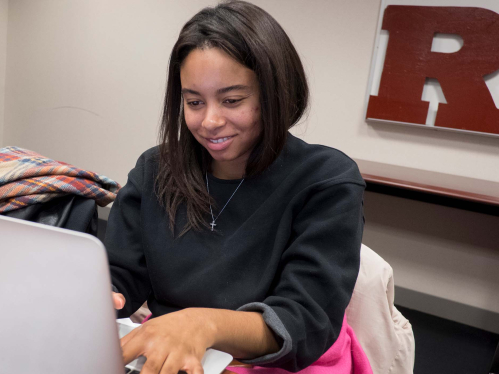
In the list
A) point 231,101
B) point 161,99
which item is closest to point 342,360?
point 231,101

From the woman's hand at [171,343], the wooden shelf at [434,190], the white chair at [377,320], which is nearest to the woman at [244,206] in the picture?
the woman's hand at [171,343]

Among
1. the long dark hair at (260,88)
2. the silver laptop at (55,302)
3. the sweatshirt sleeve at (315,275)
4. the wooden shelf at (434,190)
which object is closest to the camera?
the silver laptop at (55,302)

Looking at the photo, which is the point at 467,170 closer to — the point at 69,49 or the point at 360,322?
the point at 360,322

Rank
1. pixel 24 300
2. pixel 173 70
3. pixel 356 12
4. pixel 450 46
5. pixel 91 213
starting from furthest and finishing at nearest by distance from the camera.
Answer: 1. pixel 356 12
2. pixel 450 46
3. pixel 91 213
4. pixel 173 70
5. pixel 24 300

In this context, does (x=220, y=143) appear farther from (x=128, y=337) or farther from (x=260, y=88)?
(x=128, y=337)

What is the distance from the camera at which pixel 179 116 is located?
1002 mm

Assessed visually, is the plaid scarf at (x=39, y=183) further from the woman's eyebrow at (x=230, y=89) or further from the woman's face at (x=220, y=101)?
the woman's eyebrow at (x=230, y=89)

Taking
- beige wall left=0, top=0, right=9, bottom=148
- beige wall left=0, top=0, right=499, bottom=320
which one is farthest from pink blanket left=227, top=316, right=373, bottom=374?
beige wall left=0, top=0, right=9, bottom=148

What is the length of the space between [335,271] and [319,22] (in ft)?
6.78

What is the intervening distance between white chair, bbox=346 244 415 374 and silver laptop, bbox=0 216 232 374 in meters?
0.77

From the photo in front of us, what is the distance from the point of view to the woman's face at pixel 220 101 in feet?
2.72

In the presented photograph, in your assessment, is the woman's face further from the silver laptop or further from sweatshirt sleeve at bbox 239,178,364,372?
the silver laptop

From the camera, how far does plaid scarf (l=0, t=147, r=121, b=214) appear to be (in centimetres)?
109

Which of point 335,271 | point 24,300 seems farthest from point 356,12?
point 24,300
